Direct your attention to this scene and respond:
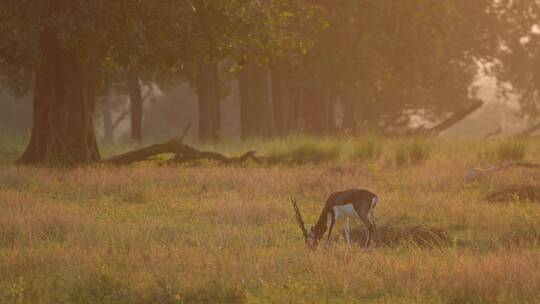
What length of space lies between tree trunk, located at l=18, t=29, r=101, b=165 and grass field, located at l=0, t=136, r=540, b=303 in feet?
5.19

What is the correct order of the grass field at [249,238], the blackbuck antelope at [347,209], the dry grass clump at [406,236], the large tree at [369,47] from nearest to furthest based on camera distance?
the grass field at [249,238] < the blackbuck antelope at [347,209] < the dry grass clump at [406,236] < the large tree at [369,47]

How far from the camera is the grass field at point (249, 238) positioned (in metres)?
8.90

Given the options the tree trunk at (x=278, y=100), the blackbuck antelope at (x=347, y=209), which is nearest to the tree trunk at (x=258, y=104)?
the tree trunk at (x=278, y=100)

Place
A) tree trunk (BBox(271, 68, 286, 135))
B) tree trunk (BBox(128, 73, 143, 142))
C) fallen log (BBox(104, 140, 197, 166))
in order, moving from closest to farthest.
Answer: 1. fallen log (BBox(104, 140, 197, 166))
2. tree trunk (BBox(271, 68, 286, 135))
3. tree trunk (BBox(128, 73, 143, 142))

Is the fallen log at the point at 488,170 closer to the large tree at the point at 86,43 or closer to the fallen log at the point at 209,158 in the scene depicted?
the fallen log at the point at 209,158

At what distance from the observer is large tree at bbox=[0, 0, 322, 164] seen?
2005 cm

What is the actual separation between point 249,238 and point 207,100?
2772 cm

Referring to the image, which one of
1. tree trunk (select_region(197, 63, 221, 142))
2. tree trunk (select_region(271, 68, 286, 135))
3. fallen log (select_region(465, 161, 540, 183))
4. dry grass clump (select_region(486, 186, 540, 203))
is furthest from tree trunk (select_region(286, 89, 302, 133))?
dry grass clump (select_region(486, 186, 540, 203))

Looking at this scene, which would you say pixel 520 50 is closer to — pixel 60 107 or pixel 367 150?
pixel 367 150

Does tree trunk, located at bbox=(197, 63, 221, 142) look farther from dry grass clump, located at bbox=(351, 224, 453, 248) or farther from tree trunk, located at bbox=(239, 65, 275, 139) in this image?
dry grass clump, located at bbox=(351, 224, 453, 248)

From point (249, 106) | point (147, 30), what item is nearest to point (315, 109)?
point (249, 106)

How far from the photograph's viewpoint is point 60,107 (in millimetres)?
23000

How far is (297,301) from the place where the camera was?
8477 millimetres

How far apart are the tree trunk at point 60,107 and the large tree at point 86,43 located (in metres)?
0.02
